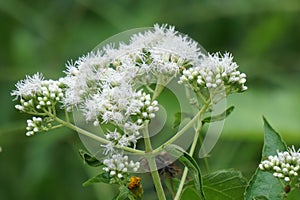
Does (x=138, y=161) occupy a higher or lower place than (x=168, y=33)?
lower

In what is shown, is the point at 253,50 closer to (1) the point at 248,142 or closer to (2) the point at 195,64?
(1) the point at 248,142

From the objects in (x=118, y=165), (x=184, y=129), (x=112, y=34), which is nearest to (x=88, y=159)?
(x=118, y=165)

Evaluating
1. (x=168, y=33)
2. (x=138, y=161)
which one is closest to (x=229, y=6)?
(x=168, y=33)

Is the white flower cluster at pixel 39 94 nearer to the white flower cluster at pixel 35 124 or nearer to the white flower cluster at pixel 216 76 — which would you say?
the white flower cluster at pixel 35 124

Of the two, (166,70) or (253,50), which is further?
(253,50)

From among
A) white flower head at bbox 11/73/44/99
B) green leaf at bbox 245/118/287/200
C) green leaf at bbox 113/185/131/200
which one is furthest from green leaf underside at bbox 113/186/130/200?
white flower head at bbox 11/73/44/99

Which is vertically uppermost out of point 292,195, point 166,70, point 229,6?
point 229,6

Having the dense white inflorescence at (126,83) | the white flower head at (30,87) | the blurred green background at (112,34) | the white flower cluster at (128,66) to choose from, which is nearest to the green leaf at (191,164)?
the dense white inflorescence at (126,83)
